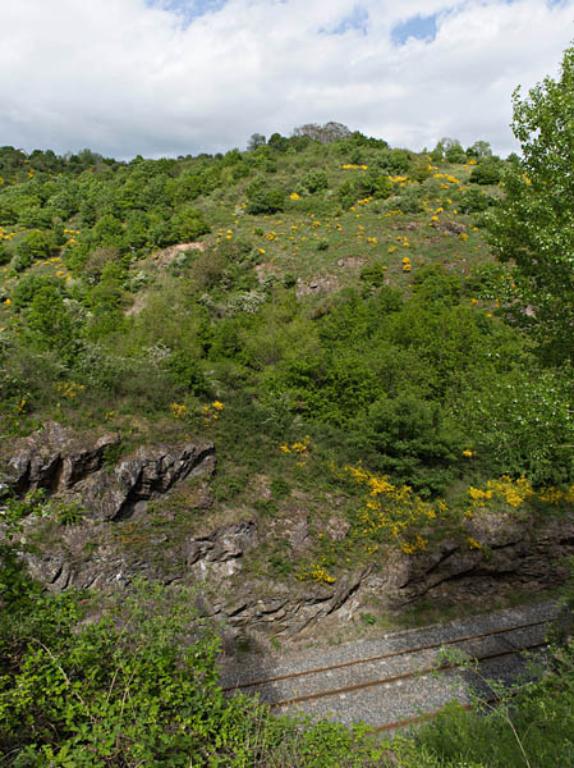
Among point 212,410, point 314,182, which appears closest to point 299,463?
point 212,410

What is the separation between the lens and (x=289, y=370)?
68.8 feet

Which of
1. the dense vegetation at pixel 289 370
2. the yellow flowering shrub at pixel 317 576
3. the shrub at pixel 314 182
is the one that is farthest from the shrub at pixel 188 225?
the yellow flowering shrub at pixel 317 576

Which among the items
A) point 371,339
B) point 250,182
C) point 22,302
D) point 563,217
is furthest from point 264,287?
point 563,217

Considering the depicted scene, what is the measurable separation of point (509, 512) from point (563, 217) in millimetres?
11911

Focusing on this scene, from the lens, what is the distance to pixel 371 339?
2508cm

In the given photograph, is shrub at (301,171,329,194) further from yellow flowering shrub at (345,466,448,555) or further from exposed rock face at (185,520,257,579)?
exposed rock face at (185,520,257,579)

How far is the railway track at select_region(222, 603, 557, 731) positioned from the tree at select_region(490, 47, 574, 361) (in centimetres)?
746

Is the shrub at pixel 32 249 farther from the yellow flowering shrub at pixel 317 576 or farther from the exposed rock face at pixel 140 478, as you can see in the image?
the yellow flowering shrub at pixel 317 576

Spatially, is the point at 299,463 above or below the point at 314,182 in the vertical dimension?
below

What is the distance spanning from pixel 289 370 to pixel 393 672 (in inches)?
493

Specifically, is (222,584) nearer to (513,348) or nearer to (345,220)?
(513,348)

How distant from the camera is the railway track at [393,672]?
10586 mm

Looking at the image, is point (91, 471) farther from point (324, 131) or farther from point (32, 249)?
point (324, 131)

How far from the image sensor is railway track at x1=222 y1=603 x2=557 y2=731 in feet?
34.7
